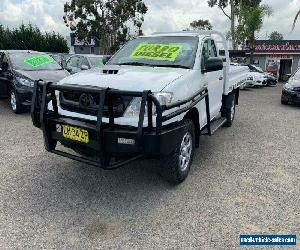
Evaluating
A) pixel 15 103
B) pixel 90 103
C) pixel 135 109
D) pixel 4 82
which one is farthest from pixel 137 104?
pixel 4 82

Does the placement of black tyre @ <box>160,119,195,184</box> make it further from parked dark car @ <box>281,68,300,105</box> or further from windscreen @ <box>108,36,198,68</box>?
parked dark car @ <box>281,68,300,105</box>

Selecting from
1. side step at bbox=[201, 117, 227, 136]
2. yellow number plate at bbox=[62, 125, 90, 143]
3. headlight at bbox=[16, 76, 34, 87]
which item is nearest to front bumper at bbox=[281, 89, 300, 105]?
side step at bbox=[201, 117, 227, 136]

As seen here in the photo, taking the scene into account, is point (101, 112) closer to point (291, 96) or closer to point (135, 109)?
point (135, 109)

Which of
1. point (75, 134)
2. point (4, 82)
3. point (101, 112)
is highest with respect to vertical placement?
point (101, 112)

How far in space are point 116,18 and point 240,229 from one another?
36580 mm

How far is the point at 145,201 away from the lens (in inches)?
158

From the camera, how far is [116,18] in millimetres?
37312

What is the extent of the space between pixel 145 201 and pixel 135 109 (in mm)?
1127

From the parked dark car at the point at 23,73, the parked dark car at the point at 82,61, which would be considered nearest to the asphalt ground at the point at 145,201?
the parked dark car at the point at 23,73

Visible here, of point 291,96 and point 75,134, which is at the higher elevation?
point 75,134

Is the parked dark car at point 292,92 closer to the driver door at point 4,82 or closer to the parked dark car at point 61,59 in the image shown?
the parked dark car at point 61,59

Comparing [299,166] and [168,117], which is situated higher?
[168,117]

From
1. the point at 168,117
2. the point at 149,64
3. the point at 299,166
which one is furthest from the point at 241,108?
the point at 168,117

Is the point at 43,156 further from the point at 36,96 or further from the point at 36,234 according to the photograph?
the point at 36,234
